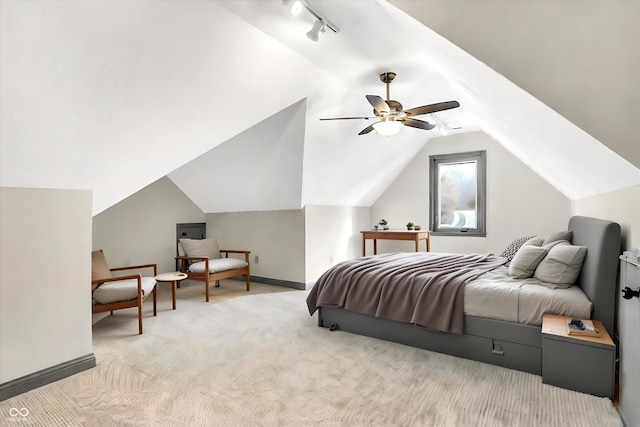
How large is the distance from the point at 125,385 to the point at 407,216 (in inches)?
209

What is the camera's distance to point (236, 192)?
216 inches

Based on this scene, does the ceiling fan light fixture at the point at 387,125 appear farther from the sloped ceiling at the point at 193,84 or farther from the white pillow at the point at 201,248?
the white pillow at the point at 201,248

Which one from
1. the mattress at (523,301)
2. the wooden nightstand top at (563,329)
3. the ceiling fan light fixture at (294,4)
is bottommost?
the wooden nightstand top at (563,329)

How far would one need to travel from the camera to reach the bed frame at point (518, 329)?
2184 mm

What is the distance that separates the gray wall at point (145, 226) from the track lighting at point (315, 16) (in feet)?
12.8

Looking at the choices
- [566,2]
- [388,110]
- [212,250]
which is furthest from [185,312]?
[566,2]

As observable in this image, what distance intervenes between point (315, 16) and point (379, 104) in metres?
1.07

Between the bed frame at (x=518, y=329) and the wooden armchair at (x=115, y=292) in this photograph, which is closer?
the bed frame at (x=518, y=329)

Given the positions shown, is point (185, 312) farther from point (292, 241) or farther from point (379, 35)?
point (379, 35)

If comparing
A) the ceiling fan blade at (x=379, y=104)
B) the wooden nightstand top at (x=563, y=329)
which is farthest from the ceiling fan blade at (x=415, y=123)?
the wooden nightstand top at (x=563, y=329)

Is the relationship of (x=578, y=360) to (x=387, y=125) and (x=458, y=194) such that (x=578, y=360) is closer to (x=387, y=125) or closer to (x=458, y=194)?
(x=387, y=125)

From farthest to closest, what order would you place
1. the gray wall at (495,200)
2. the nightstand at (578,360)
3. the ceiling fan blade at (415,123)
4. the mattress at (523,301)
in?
1. the gray wall at (495,200)
2. the ceiling fan blade at (415,123)
3. the mattress at (523,301)
4. the nightstand at (578,360)

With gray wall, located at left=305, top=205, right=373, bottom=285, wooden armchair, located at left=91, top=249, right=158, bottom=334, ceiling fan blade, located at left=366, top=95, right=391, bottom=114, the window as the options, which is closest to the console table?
gray wall, located at left=305, top=205, right=373, bottom=285

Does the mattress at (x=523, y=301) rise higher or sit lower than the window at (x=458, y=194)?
lower
